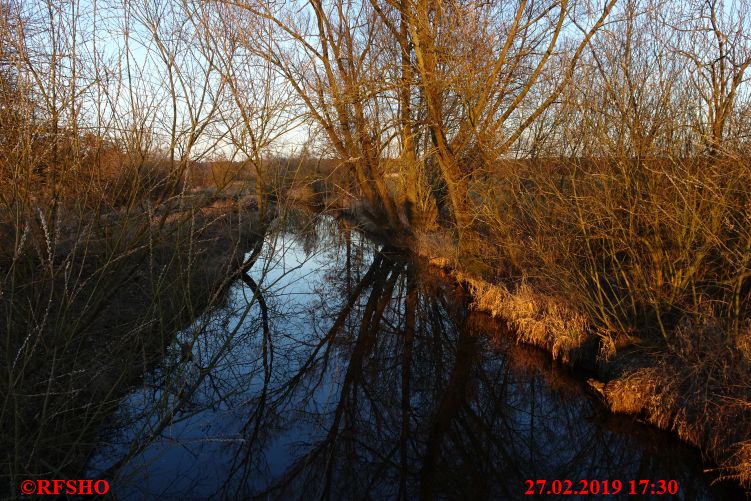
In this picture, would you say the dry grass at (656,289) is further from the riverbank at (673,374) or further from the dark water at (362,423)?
the dark water at (362,423)

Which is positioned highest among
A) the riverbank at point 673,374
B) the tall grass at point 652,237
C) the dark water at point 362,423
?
the tall grass at point 652,237

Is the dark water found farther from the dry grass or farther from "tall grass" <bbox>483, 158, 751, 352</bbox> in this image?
"tall grass" <bbox>483, 158, 751, 352</bbox>

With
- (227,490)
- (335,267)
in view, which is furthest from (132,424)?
(335,267)

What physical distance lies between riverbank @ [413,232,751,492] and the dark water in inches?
7.5

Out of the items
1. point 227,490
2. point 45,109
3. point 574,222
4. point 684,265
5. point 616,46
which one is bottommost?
point 227,490

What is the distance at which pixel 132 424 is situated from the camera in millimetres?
4805

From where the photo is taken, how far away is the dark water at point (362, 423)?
4184 mm

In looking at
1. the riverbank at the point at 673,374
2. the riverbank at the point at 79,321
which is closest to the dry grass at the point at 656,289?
the riverbank at the point at 673,374

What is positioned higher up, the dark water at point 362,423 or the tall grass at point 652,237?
the tall grass at point 652,237

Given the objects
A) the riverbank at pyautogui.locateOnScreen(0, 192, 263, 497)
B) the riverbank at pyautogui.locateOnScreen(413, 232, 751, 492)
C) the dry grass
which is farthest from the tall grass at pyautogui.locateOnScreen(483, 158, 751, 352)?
the riverbank at pyautogui.locateOnScreen(0, 192, 263, 497)

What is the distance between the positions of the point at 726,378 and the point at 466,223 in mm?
5974

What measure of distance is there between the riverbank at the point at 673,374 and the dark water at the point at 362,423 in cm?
19

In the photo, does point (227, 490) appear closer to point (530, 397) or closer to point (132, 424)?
point (132, 424)

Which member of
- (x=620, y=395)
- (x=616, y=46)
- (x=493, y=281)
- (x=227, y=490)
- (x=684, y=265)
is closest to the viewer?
(x=227, y=490)
